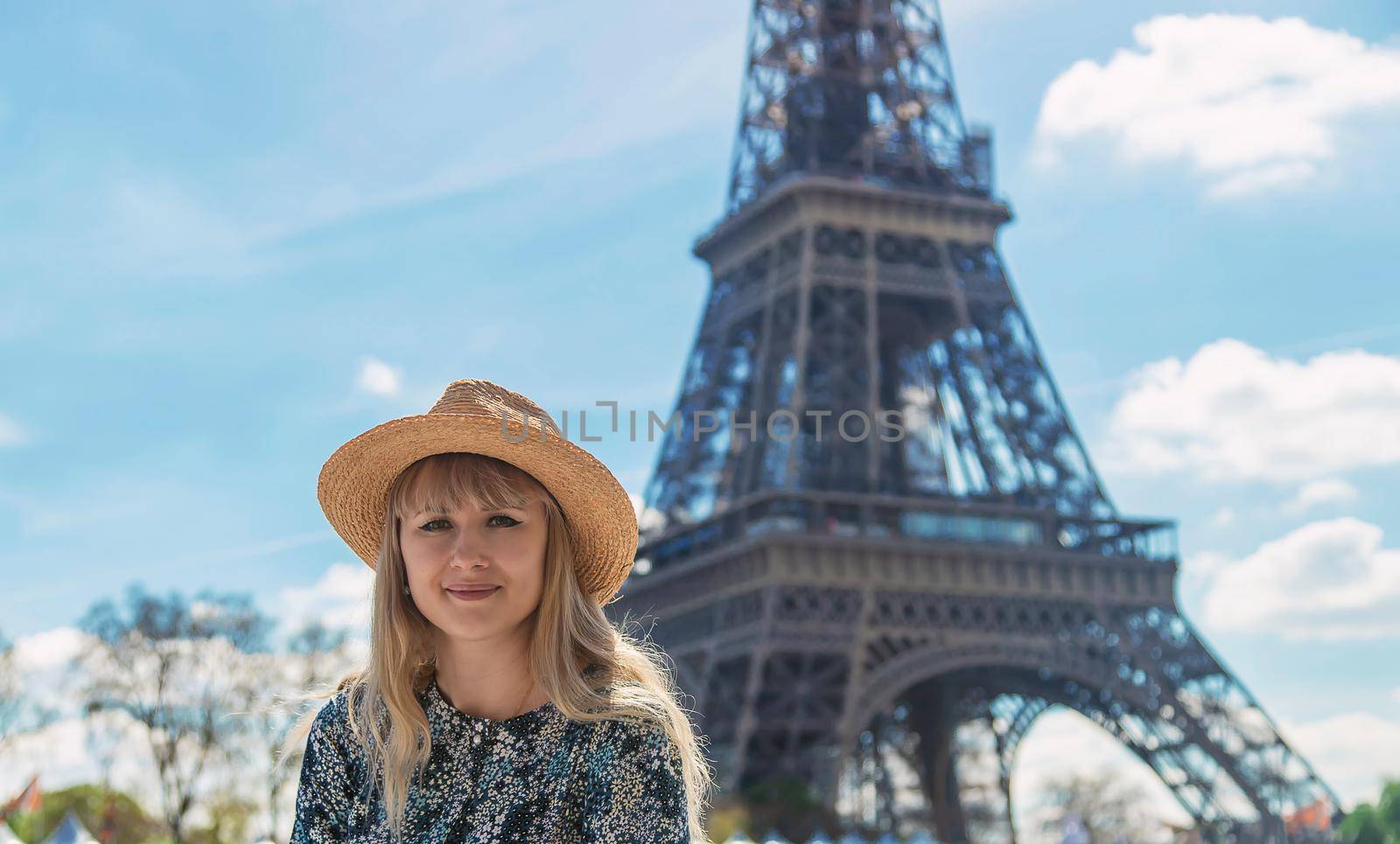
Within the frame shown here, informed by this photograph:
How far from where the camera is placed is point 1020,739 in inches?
1484

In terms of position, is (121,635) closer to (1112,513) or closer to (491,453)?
(1112,513)

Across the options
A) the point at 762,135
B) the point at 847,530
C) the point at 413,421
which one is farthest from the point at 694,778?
the point at 762,135

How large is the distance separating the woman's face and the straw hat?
0.12m

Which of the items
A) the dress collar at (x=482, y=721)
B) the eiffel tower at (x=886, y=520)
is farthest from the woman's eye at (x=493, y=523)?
the eiffel tower at (x=886, y=520)

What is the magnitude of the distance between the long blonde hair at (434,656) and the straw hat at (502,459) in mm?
50

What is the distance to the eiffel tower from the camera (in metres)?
32.5

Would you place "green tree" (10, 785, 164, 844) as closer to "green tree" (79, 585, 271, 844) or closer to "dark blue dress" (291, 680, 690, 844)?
"green tree" (79, 585, 271, 844)

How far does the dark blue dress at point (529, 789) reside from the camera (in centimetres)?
357

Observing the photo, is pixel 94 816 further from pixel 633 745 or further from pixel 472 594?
pixel 633 745

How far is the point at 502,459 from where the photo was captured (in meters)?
3.80

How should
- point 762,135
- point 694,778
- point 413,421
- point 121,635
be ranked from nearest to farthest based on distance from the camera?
point 413,421 < point 694,778 < point 121,635 < point 762,135

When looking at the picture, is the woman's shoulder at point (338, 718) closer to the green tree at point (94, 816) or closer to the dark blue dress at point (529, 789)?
the dark blue dress at point (529, 789)

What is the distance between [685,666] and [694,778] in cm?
3087

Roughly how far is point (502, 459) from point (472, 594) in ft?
1.06
